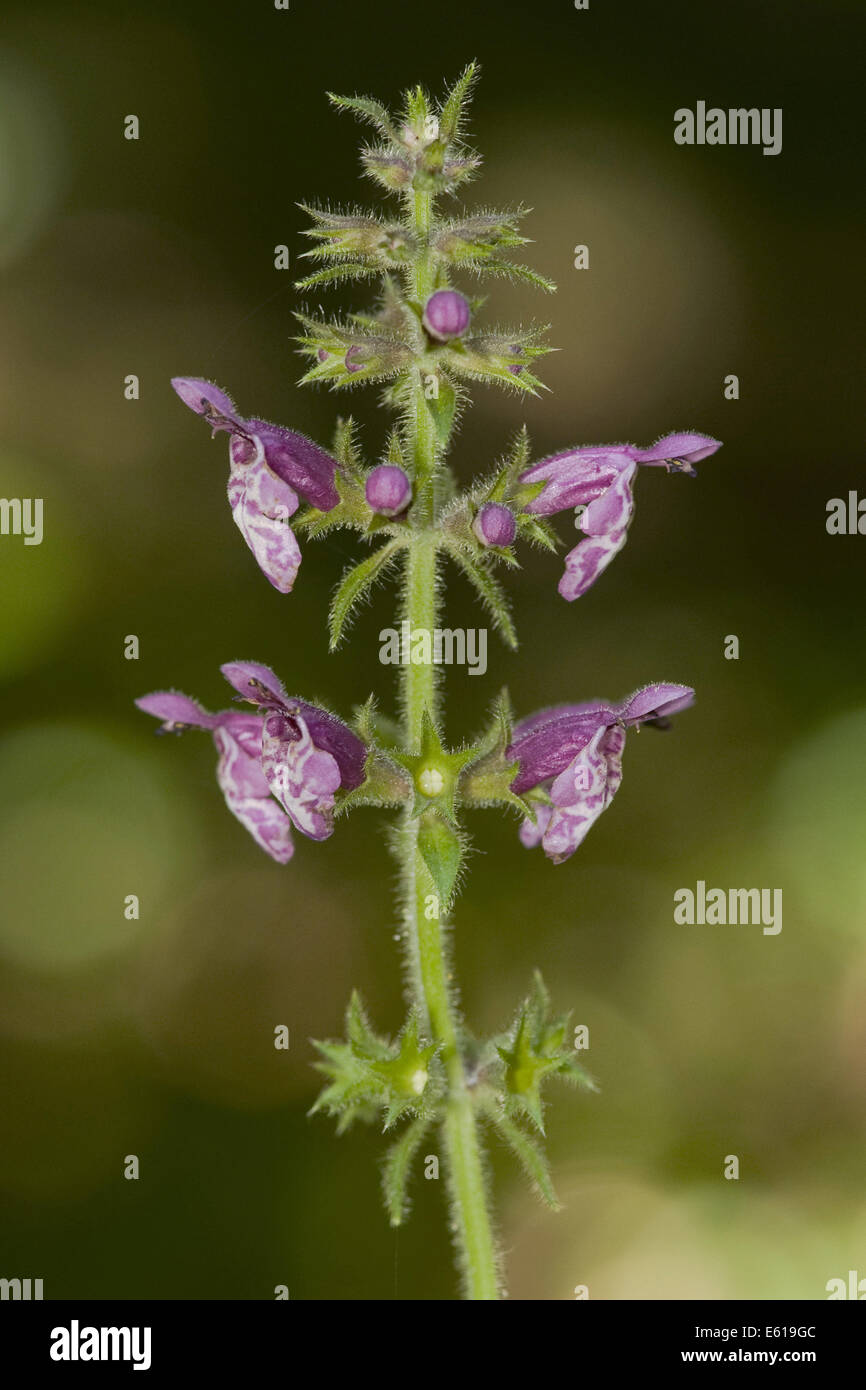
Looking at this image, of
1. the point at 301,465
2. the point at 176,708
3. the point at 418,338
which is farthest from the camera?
the point at 176,708

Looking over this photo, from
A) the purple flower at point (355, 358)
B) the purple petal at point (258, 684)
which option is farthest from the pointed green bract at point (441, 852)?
the purple flower at point (355, 358)

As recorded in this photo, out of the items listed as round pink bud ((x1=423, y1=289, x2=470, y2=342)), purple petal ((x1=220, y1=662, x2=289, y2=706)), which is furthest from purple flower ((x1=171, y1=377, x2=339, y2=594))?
round pink bud ((x1=423, y1=289, x2=470, y2=342))

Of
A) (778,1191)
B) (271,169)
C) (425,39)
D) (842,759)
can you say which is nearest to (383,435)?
(271,169)

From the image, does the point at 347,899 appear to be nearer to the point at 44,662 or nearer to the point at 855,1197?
the point at 44,662

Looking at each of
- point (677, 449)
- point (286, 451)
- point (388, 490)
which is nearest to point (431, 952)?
point (388, 490)

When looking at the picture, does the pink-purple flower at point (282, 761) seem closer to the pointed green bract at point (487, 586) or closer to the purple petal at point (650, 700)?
the pointed green bract at point (487, 586)

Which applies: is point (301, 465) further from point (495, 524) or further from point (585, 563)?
point (585, 563)
